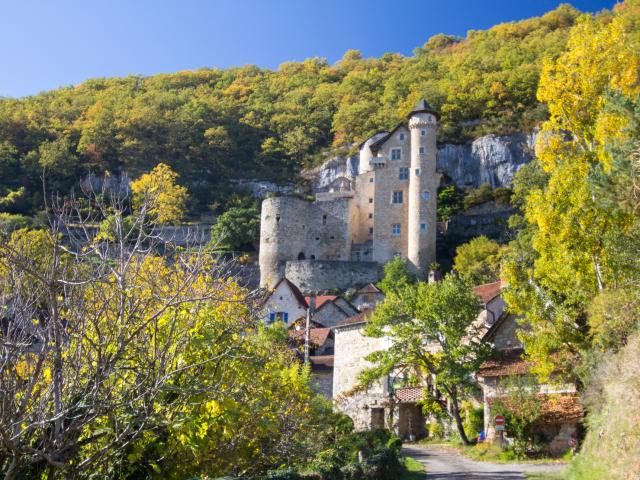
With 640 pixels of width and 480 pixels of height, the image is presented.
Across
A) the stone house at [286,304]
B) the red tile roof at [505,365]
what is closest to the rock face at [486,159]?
the stone house at [286,304]

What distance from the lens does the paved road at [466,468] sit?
1688cm

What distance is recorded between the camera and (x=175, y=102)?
104 m

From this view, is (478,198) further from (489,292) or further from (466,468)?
(466,468)

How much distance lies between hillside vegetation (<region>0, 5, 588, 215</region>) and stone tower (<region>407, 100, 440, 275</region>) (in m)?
10.5

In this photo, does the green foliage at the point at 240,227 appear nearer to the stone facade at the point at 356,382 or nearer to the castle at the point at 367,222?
the castle at the point at 367,222

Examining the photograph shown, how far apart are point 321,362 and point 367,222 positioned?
3328cm

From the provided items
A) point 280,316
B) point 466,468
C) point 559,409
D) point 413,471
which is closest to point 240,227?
point 280,316

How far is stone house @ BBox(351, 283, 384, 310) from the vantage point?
54450mm

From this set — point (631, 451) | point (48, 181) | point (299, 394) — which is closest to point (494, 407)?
point (299, 394)

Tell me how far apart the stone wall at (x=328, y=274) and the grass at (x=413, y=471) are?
3972 centimetres

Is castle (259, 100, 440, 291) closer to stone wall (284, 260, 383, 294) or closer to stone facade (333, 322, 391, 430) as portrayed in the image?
stone wall (284, 260, 383, 294)

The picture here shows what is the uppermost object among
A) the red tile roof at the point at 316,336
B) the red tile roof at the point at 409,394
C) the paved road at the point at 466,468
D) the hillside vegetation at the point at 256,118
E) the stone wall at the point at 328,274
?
the hillside vegetation at the point at 256,118

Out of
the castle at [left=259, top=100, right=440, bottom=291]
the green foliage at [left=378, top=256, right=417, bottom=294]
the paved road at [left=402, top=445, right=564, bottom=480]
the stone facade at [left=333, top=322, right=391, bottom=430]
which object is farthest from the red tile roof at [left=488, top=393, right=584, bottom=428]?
the castle at [left=259, top=100, right=440, bottom=291]

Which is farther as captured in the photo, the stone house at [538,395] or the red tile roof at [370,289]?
the red tile roof at [370,289]
